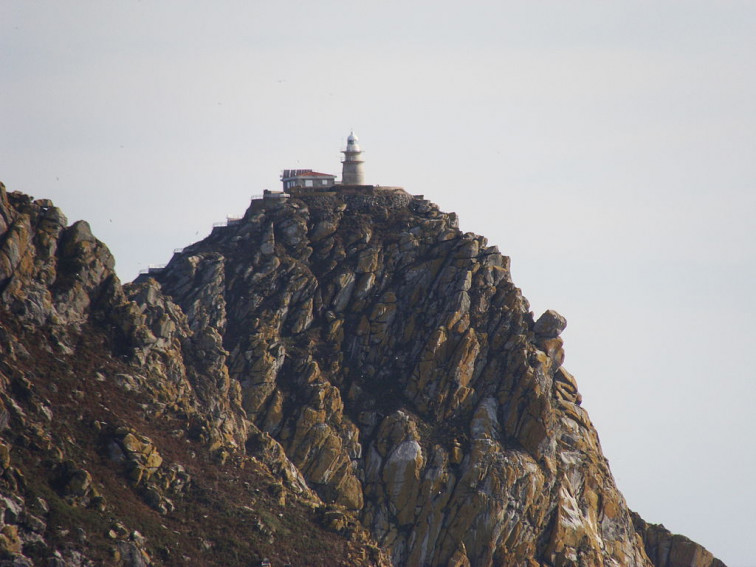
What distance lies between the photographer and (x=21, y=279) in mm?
162625

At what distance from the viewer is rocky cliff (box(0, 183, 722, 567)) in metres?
150

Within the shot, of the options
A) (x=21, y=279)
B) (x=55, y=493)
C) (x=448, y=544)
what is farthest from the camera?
(x=448, y=544)

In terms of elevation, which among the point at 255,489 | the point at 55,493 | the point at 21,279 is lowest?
the point at 55,493

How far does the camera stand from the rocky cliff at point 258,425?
493 ft

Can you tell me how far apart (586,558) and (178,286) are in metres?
68.0

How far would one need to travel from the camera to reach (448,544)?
610ft

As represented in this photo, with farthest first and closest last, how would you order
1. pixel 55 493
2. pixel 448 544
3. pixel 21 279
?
pixel 448 544, pixel 21 279, pixel 55 493

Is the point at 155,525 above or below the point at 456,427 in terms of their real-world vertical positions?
below

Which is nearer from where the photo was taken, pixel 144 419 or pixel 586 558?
pixel 144 419

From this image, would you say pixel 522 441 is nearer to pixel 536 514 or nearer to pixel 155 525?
pixel 536 514

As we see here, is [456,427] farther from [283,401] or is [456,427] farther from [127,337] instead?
[127,337]

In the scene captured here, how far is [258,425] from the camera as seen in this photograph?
18700 centimetres

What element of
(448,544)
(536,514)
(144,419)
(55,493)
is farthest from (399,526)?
(55,493)

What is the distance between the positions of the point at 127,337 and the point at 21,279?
1611cm
